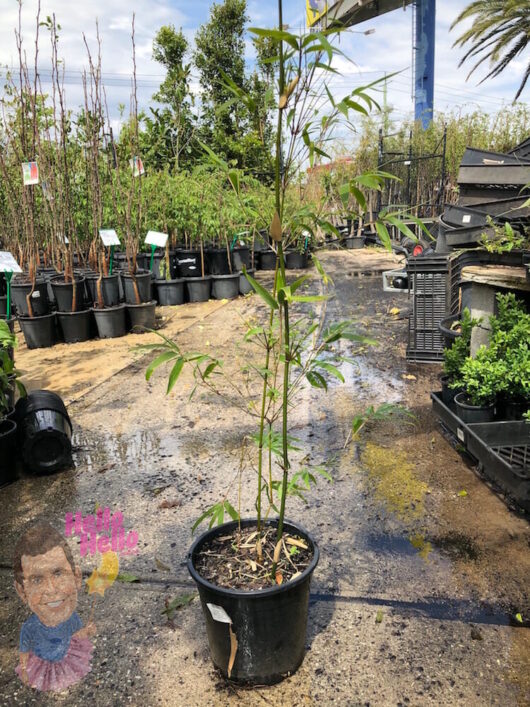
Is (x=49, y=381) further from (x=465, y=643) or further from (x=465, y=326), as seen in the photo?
(x=465, y=643)

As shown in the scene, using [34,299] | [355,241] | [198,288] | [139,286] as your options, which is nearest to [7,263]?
[34,299]

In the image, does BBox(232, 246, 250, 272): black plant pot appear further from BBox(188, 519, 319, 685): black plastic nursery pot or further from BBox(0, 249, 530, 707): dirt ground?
BBox(188, 519, 319, 685): black plastic nursery pot

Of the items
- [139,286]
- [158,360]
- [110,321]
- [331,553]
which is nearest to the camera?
[158,360]

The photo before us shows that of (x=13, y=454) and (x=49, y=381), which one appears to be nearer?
(x=13, y=454)

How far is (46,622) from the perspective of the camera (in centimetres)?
239

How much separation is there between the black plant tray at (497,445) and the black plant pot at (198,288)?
21.0ft

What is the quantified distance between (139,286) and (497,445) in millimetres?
5469

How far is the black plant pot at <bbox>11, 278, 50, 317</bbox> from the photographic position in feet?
22.5

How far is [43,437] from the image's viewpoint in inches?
141

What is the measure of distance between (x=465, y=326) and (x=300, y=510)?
70.6 inches

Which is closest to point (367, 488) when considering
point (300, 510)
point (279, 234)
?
point (300, 510)

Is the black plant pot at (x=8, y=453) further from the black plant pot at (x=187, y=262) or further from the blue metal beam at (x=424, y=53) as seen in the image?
the blue metal beam at (x=424, y=53)

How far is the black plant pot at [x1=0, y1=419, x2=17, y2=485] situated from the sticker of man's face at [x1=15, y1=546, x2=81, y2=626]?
0.87 m

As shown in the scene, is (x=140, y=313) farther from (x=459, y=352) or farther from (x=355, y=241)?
(x=355, y=241)
